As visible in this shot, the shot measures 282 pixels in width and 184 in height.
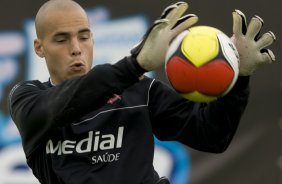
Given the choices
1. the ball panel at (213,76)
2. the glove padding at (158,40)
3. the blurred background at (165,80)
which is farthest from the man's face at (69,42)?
the blurred background at (165,80)

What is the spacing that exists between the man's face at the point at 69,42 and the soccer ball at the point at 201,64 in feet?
1.93

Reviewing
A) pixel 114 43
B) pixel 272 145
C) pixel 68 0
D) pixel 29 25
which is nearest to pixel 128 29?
pixel 114 43

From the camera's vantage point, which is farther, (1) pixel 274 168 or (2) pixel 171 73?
(1) pixel 274 168

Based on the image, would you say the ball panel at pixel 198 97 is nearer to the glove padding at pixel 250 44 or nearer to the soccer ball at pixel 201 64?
the soccer ball at pixel 201 64

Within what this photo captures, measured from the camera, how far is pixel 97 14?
4.84 meters

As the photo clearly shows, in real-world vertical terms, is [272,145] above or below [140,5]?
below

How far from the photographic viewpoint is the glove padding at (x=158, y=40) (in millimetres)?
2523

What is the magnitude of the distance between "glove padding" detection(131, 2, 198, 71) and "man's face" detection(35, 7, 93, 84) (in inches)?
22.3

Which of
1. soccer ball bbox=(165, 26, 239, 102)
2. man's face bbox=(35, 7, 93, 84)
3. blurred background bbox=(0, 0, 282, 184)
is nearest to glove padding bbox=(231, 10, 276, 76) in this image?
soccer ball bbox=(165, 26, 239, 102)

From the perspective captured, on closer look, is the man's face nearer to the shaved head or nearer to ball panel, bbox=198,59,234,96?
the shaved head

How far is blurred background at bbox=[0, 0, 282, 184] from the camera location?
4645 mm

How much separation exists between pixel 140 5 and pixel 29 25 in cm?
75

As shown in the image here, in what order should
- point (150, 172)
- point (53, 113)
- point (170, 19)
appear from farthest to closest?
point (150, 172), point (53, 113), point (170, 19)

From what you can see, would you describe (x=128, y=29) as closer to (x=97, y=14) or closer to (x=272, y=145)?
(x=97, y=14)
